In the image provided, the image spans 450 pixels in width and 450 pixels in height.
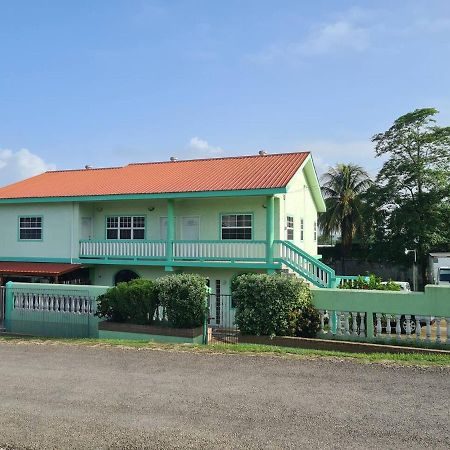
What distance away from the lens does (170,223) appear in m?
19.7

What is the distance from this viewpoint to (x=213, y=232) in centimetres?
2023

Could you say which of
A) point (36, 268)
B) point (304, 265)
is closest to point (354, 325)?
point (304, 265)

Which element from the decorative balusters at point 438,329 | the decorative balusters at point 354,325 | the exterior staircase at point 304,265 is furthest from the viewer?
the exterior staircase at point 304,265

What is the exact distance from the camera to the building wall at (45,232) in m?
21.7

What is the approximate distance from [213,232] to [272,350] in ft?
31.3

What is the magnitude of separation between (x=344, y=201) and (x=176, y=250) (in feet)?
72.8

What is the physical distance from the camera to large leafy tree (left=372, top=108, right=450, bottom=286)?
2944 cm

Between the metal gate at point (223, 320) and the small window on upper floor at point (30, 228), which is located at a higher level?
→ the small window on upper floor at point (30, 228)

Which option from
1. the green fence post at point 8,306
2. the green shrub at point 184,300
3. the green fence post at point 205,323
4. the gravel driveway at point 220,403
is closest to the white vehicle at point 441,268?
the green fence post at point 205,323

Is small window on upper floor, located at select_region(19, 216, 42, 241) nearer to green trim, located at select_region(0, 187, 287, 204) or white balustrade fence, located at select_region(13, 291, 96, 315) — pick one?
green trim, located at select_region(0, 187, 287, 204)

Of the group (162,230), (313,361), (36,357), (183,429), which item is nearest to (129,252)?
(162,230)

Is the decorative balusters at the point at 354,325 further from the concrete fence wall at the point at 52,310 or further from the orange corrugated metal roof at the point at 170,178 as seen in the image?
the concrete fence wall at the point at 52,310

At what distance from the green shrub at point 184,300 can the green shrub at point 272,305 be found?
1.19 metres

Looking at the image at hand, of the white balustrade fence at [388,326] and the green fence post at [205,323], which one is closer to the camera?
the white balustrade fence at [388,326]
